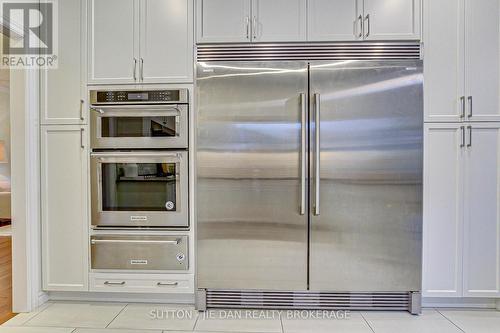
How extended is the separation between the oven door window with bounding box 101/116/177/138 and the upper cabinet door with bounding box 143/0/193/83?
28cm

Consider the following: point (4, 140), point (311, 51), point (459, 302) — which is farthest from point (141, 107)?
point (4, 140)

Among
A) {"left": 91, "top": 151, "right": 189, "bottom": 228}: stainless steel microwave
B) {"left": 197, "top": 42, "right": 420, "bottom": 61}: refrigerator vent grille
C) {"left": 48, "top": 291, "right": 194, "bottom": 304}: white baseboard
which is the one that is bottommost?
{"left": 48, "top": 291, "right": 194, "bottom": 304}: white baseboard

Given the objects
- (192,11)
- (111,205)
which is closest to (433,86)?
(192,11)

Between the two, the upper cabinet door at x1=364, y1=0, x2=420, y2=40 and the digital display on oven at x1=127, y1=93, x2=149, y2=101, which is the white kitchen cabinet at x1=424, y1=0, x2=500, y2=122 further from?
the digital display on oven at x1=127, y1=93, x2=149, y2=101

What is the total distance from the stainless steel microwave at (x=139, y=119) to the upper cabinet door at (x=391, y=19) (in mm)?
1368

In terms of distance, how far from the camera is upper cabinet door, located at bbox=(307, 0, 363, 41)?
2148 millimetres

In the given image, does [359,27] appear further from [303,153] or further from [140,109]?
[140,109]

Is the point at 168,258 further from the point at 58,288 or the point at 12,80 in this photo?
the point at 12,80

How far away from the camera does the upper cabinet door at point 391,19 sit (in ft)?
7.00

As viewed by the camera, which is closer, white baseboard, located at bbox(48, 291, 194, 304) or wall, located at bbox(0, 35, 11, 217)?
white baseboard, located at bbox(48, 291, 194, 304)

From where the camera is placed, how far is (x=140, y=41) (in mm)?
2207

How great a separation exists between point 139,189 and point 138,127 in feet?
1.44

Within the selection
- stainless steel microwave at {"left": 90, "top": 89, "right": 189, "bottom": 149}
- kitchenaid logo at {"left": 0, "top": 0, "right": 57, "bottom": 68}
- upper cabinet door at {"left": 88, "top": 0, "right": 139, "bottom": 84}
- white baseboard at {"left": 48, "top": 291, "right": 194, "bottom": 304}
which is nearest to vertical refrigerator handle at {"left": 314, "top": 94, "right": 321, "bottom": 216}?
stainless steel microwave at {"left": 90, "top": 89, "right": 189, "bottom": 149}

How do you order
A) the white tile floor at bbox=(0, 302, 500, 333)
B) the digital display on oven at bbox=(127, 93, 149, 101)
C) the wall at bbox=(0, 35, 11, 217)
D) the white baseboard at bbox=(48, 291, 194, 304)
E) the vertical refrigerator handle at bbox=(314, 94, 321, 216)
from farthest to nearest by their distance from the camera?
the wall at bbox=(0, 35, 11, 217) < the white baseboard at bbox=(48, 291, 194, 304) < the digital display on oven at bbox=(127, 93, 149, 101) < the vertical refrigerator handle at bbox=(314, 94, 321, 216) < the white tile floor at bbox=(0, 302, 500, 333)
